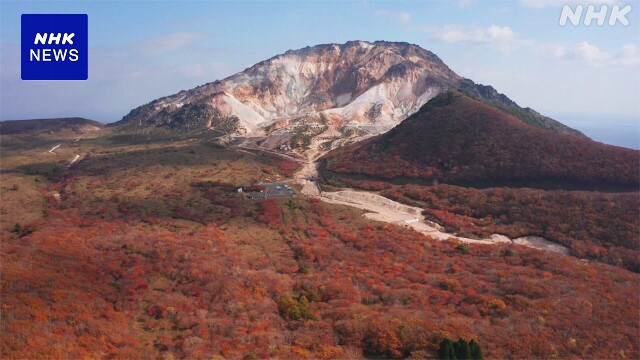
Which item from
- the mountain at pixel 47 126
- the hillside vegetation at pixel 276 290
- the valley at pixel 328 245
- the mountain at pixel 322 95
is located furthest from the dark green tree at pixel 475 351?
the mountain at pixel 47 126

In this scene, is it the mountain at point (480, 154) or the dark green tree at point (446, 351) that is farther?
the mountain at point (480, 154)

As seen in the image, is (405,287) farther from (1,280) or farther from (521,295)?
(1,280)

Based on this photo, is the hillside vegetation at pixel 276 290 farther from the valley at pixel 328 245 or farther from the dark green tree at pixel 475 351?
the dark green tree at pixel 475 351

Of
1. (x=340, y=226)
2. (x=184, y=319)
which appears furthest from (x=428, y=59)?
(x=184, y=319)

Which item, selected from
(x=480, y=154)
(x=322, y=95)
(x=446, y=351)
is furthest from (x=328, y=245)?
(x=322, y=95)

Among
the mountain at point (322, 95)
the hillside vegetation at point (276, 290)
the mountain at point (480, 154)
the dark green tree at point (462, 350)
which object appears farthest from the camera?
the mountain at point (322, 95)

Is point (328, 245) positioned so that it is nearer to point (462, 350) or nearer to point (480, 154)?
Result: point (462, 350)

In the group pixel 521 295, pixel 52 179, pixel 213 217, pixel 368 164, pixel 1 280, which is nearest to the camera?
pixel 1 280
